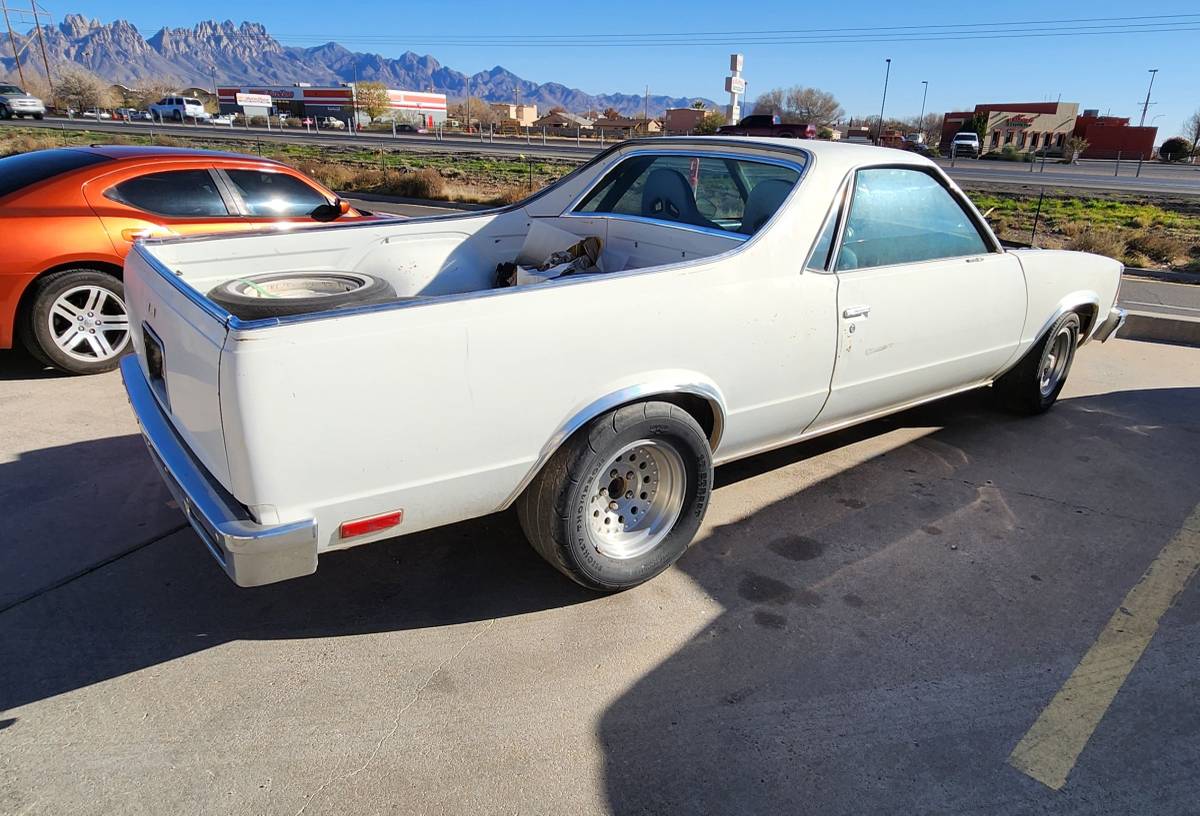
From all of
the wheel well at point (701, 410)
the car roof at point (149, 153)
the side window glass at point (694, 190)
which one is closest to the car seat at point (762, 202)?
the side window glass at point (694, 190)

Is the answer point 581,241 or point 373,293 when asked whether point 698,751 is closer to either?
point 373,293

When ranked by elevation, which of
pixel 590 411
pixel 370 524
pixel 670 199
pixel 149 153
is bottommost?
pixel 370 524

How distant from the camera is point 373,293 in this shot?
323 centimetres

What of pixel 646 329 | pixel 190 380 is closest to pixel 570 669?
pixel 646 329

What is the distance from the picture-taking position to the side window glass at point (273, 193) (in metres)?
6.09

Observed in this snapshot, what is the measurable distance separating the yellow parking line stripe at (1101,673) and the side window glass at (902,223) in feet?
5.82

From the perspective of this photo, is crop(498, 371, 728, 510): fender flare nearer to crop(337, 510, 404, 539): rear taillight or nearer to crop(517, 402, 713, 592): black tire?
crop(517, 402, 713, 592): black tire

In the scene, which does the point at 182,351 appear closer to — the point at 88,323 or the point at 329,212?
the point at 88,323

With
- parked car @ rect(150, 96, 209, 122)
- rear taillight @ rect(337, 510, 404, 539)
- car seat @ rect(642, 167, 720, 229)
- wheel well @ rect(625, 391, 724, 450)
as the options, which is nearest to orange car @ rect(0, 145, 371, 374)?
car seat @ rect(642, 167, 720, 229)

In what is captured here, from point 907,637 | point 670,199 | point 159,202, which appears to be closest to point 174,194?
point 159,202

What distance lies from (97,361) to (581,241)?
11.6 feet

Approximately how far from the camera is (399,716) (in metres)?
2.56

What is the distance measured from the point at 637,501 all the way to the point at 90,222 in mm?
4339

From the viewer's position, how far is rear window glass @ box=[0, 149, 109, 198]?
5.34 metres
